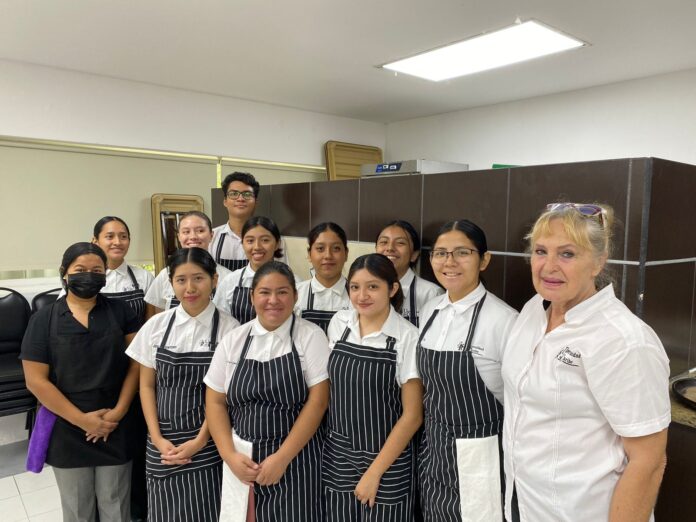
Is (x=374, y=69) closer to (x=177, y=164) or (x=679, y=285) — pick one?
(x=177, y=164)

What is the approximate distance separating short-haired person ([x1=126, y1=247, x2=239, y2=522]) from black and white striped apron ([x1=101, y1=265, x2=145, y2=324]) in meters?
0.61

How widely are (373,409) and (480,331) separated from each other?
0.44 m

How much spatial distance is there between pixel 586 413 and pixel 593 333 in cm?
19

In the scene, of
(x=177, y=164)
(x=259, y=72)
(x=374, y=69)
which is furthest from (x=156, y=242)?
(x=374, y=69)

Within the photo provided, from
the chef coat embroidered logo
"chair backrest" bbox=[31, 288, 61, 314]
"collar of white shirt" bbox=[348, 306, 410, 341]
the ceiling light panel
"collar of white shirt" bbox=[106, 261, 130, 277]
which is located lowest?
"chair backrest" bbox=[31, 288, 61, 314]

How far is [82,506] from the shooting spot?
2057mm

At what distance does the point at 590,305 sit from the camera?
1.20 meters

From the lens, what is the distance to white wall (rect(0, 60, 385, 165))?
148 inches

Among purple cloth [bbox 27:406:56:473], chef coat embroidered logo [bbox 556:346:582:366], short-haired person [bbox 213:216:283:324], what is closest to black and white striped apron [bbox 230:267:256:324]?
short-haired person [bbox 213:216:283:324]

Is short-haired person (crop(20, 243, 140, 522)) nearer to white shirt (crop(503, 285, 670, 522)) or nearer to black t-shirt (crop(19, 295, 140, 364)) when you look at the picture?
black t-shirt (crop(19, 295, 140, 364))

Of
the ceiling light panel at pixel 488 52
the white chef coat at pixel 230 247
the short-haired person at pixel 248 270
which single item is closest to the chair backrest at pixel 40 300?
the white chef coat at pixel 230 247

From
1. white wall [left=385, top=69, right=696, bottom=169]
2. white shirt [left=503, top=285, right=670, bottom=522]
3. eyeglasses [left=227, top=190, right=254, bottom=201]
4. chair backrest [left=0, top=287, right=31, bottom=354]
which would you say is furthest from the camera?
white wall [left=385, top=69, right=696, bottom=169]

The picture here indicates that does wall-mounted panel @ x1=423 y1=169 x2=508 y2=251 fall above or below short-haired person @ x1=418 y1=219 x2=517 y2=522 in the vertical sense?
above

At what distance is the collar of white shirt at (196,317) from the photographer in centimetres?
193
